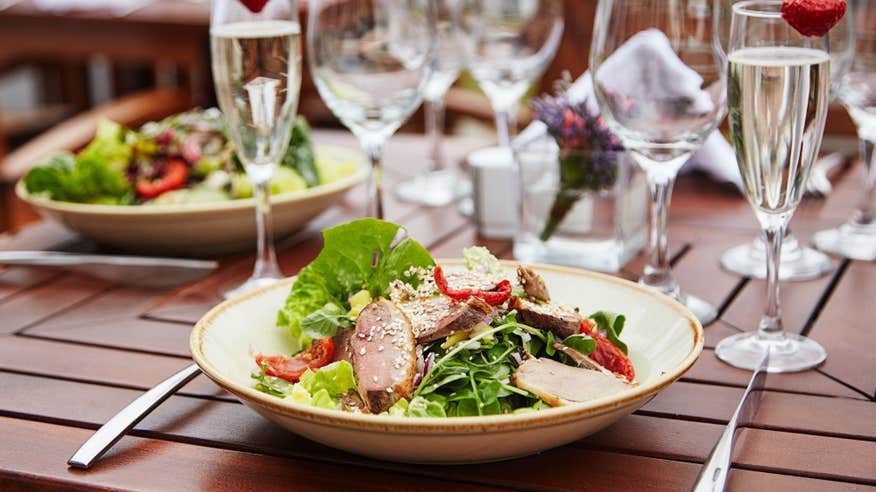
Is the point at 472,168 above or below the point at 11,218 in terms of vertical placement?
above

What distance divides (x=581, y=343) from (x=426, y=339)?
139mm

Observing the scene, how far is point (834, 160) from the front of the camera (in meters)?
2.06

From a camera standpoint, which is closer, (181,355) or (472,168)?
(181,355)

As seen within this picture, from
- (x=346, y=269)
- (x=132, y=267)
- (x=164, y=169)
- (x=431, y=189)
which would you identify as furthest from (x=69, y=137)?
(x=346, y=269)

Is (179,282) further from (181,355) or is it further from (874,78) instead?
(874,78)

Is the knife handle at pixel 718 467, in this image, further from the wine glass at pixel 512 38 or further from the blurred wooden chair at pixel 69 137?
the blurred wooden chair at pixel 69 137

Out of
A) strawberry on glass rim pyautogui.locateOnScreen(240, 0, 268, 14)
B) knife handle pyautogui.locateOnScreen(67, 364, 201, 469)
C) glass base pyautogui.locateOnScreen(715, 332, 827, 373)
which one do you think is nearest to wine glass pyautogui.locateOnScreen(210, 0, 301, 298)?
strawberry on glass rim pyautogui.locateOnScreen(240, 0, 268, 14)

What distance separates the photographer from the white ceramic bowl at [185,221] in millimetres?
1499

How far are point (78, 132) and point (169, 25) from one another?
1019mm

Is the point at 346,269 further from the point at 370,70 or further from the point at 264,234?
the point at 370,70

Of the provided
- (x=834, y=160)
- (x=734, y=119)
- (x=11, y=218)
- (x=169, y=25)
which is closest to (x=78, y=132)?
(x=11, y=218)

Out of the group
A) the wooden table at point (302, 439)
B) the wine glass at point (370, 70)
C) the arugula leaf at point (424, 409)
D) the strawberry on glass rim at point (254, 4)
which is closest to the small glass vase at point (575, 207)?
the wooden table at point (302, 439)

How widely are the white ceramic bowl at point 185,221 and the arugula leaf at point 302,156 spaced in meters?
0.08

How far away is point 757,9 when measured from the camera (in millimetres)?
1113
